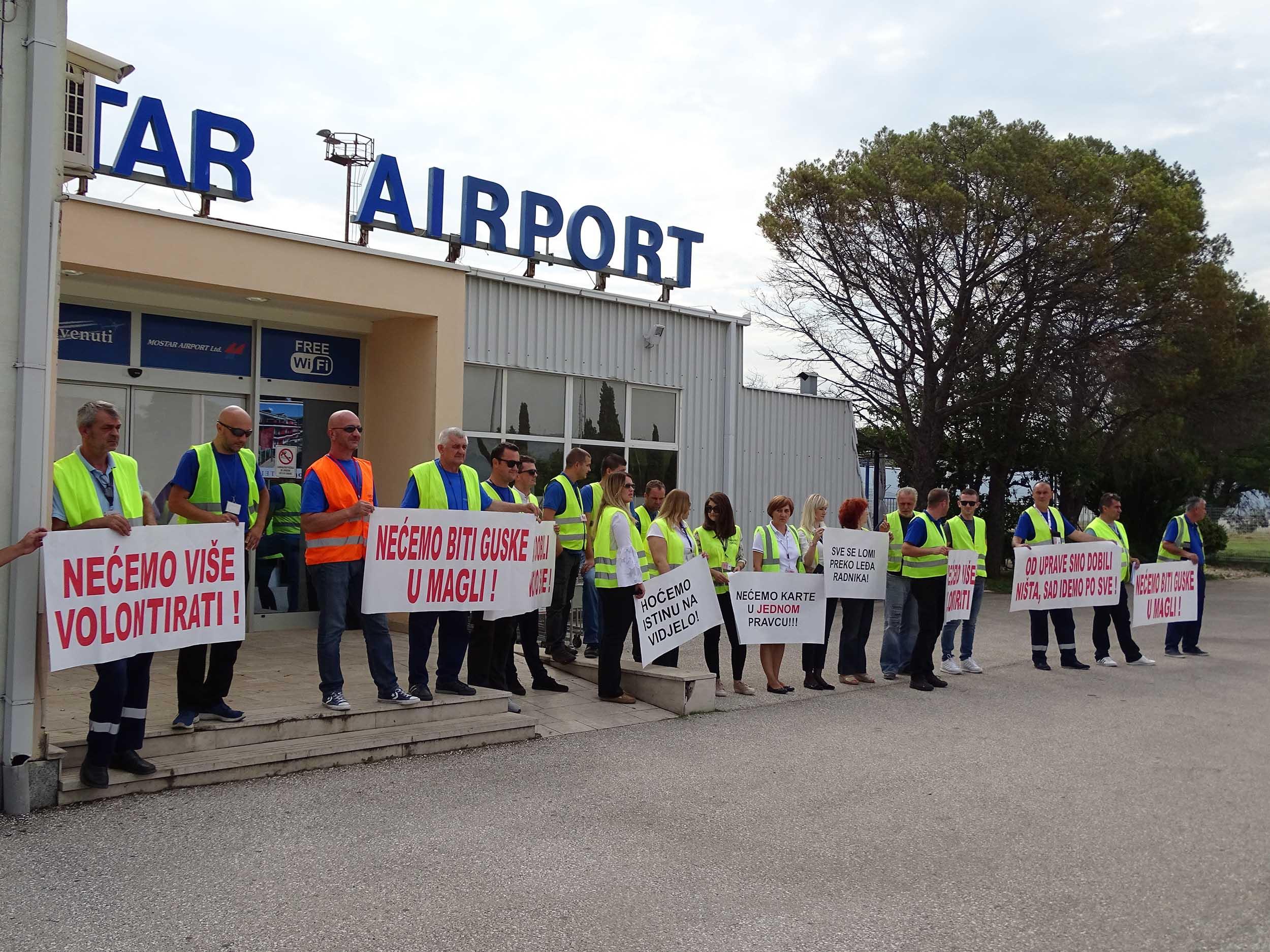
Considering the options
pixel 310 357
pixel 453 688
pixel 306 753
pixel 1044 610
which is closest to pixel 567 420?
pixel 310 357

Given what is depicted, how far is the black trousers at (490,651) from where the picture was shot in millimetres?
8375

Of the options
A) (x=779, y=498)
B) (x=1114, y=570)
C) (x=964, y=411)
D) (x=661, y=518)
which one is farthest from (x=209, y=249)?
(x=964, y=411)

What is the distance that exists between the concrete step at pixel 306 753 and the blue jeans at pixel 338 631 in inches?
13.5

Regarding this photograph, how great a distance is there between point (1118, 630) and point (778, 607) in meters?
4.96

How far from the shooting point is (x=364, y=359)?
13.1 m

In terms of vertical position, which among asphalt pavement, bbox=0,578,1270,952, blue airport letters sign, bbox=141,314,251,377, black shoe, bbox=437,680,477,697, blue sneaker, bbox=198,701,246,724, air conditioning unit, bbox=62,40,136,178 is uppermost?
air conditioning unit, bbox=62,40,136,178

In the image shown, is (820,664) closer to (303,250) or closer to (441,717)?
(441,717)

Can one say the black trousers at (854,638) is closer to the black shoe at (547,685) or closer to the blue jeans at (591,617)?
the blue jeans at (591,617)

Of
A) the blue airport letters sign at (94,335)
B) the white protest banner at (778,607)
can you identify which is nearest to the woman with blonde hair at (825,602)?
the white protest banner at (778,607)

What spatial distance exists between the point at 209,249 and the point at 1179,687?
34.3ft

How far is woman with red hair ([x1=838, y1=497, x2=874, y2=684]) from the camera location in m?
10.3

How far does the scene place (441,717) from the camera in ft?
24.6

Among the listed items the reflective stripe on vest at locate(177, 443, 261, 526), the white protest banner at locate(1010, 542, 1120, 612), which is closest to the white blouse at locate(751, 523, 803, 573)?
the white protest banner at locate(1010, 542, 1120, 612)

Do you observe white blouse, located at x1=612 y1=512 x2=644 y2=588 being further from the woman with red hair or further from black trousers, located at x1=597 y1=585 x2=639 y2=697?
the woman with red hair
